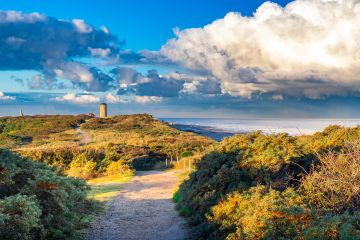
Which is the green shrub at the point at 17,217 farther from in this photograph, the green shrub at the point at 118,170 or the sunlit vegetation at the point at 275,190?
the green shrub at the point at 118,170

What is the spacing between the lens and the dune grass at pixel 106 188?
18.5 metres

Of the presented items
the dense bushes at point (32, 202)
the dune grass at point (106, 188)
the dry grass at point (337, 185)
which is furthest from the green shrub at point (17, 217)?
the dune grass at point (106, 188)

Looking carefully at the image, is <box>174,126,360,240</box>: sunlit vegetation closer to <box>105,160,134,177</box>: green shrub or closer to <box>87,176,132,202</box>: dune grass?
<box>87,176,132,202</box>: dune grass

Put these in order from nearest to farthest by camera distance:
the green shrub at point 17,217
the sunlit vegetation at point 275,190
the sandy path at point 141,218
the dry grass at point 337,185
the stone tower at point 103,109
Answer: the green shrub at point 17,217
the sunlit vegetation at point 275,190
the dry grass at point 337,185
the sandy path at point 141,218
the stone tower at point 103,109

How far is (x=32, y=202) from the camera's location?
706 centimetres

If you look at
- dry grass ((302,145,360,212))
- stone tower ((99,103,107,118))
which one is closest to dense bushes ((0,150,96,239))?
dry grass ((302,145,360,212))

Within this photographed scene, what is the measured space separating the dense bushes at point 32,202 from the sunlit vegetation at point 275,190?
343 centimetres

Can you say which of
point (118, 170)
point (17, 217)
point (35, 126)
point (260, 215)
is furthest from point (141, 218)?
point (35, 126)

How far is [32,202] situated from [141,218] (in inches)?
298

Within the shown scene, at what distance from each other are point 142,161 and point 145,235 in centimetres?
2174

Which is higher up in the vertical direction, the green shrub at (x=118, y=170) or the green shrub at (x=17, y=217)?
the green shrub at (x=17, y=217)

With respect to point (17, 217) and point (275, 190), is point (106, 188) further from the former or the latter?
point (17, 217)

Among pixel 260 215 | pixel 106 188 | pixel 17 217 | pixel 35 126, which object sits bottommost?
pixel 106 188

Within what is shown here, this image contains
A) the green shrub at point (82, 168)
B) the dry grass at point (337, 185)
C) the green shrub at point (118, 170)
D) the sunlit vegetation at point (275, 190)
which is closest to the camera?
the sunlit vegetation at point (275, 190)
